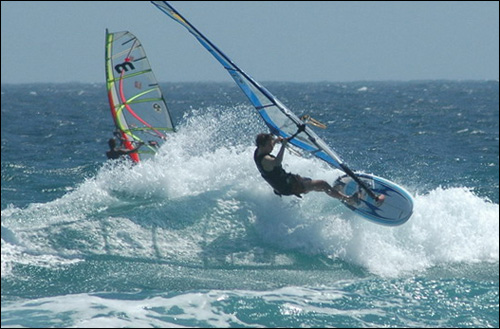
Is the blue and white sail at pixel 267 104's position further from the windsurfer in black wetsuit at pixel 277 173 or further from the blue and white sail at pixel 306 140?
the windsurfer in black wetsuit at pixel 277 173

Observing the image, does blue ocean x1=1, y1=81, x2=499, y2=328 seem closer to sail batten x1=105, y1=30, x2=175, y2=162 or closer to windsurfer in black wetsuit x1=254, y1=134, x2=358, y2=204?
windsurfer in black wetsuit x1=254, y1=134, x2=358, y2=204

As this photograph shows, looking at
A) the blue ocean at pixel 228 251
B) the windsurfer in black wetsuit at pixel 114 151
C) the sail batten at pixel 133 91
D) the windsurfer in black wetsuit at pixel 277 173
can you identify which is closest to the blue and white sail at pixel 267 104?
the windsurfer in black wetsuit at pixel 277 173

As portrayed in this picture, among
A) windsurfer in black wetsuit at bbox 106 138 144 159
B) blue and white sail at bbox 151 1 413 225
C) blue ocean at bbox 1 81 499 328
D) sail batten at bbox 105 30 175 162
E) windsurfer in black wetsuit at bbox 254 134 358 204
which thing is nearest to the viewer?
blue ocean at bbox 1 81 499 328

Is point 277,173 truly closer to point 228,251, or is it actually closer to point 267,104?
point 228,251

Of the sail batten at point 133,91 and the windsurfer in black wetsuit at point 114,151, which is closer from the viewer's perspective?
the windsurfer in black wetsuit at point 114,151

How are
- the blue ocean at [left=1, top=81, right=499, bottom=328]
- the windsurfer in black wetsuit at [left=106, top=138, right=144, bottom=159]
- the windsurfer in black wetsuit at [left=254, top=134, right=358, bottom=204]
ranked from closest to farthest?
the blue ocean at [left=1, top=81, right=499, bottom=328]
the windsurfer in black wetsuit at [left=254, top=134, right=358, bottom=204]
the windsurfer in black wetsuit at [left=106, top=138, right=144, bottom=159]

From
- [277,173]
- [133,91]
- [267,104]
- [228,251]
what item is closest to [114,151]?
[133,91]

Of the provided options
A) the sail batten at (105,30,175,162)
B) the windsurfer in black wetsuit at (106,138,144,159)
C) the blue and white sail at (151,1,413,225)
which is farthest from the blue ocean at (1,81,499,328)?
the sail batten at (105,30,175,162)

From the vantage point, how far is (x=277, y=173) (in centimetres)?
795

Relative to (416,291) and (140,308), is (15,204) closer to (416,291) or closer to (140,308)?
(140,308)

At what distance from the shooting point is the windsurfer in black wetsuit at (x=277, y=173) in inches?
310

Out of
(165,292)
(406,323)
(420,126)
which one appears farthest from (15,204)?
(420,126)

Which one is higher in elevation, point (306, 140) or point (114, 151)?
point (306, 140)

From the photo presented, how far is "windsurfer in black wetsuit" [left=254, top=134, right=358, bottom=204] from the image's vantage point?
7.87 meters
